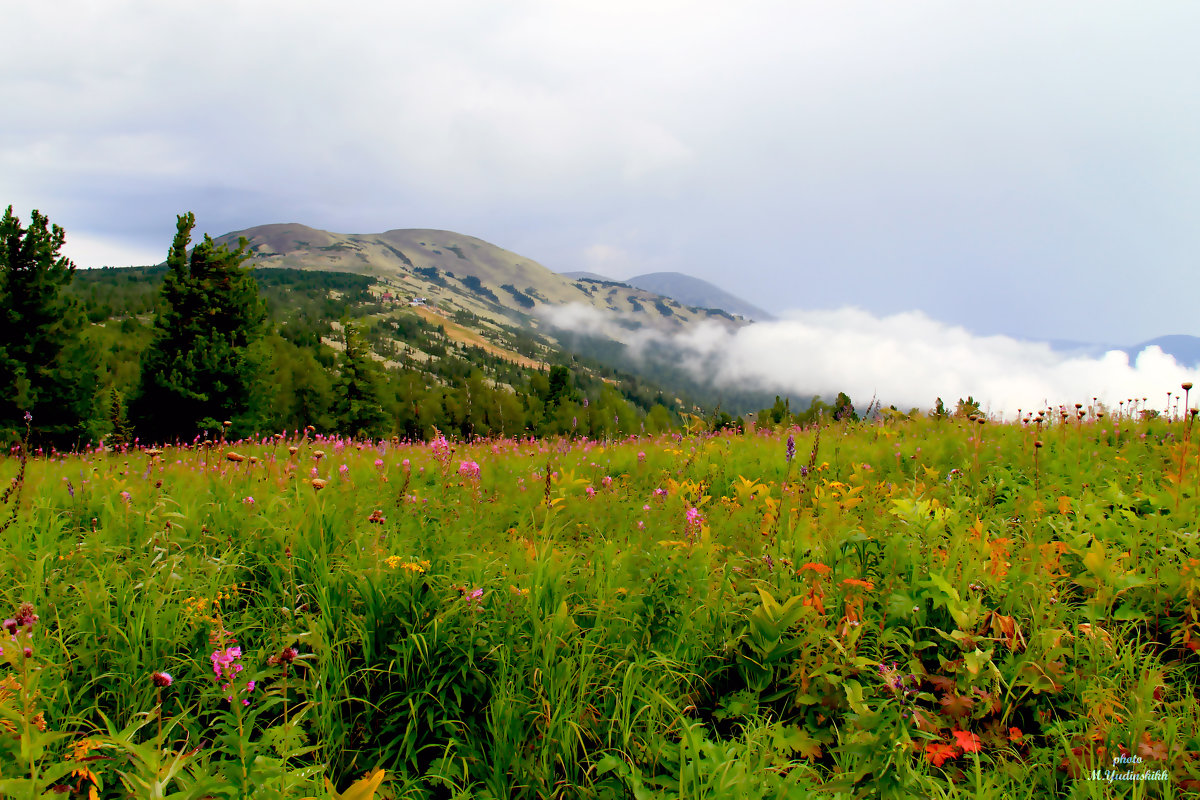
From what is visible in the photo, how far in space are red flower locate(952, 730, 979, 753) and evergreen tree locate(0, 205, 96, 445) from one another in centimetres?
4341

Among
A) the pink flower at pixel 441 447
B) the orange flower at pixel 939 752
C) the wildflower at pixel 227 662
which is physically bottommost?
the orange flower at pixel 939 752

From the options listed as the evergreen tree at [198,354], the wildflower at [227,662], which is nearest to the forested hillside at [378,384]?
the evergreen tree at [198,354]

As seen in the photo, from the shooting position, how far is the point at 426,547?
10.8 feet

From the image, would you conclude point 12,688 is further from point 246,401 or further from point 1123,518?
point 246,401

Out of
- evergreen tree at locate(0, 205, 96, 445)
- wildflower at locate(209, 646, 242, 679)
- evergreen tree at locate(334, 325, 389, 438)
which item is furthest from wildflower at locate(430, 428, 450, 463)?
evergreen tree at locate(334, 325, 389, 438)

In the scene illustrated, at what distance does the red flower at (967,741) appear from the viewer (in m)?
2.47

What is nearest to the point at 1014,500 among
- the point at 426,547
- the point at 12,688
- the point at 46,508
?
the point at 426,547

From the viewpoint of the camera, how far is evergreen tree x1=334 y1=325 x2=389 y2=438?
156 feet

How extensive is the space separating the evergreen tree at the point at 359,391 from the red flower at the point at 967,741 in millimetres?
49998

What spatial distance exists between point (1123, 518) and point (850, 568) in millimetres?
2691

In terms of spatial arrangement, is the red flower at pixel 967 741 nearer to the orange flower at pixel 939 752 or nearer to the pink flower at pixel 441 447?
the orange flower at pixel 939 752

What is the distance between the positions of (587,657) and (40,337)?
1774 inches

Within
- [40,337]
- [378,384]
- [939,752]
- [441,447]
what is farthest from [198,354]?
[939,752]

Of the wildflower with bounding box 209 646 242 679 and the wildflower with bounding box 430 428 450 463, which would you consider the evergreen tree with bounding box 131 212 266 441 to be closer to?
the wildflower with bounding box 430 428 450 463
